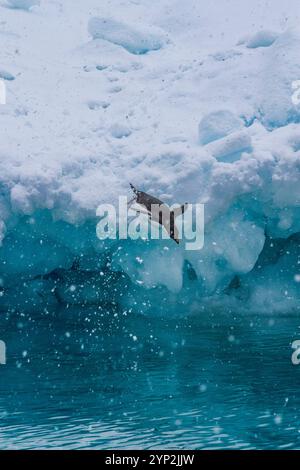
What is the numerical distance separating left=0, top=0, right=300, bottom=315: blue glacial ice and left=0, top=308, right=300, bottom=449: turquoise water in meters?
0.97

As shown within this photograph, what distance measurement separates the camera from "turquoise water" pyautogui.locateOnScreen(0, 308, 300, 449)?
667 cm

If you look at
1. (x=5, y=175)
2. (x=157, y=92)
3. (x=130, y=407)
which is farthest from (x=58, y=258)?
(x=130, y=407)

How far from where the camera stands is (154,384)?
8.59 meters

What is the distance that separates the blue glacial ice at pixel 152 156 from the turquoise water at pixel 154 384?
3.19 ft

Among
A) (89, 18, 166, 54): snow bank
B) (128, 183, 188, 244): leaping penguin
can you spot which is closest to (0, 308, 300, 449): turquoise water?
(128, 183, 188, 244): leaping penguin

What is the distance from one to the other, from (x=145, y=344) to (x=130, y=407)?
3402 mm

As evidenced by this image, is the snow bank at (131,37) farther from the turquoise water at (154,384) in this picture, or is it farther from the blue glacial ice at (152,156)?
the turquoise water at (154,384)

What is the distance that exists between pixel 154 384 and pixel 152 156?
4458mm

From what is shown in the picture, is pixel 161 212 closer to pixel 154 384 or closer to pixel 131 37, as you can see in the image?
pixel 154 384

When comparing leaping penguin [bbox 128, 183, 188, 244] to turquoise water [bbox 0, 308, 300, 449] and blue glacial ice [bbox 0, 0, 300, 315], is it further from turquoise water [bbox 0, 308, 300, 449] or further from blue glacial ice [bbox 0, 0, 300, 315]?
turquoise water [bbox 0, 308, 300, 449]

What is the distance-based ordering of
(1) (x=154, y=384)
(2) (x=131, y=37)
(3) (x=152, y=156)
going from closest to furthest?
(1) (x=154, y=384) → (3) (x=152, y=156) → (2) (x=131, y=37)

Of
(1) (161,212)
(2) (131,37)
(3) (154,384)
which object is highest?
(2) (131,37)

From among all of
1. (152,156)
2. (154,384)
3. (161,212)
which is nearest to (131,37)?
(152,156)

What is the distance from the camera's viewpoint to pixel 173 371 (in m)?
9.23
